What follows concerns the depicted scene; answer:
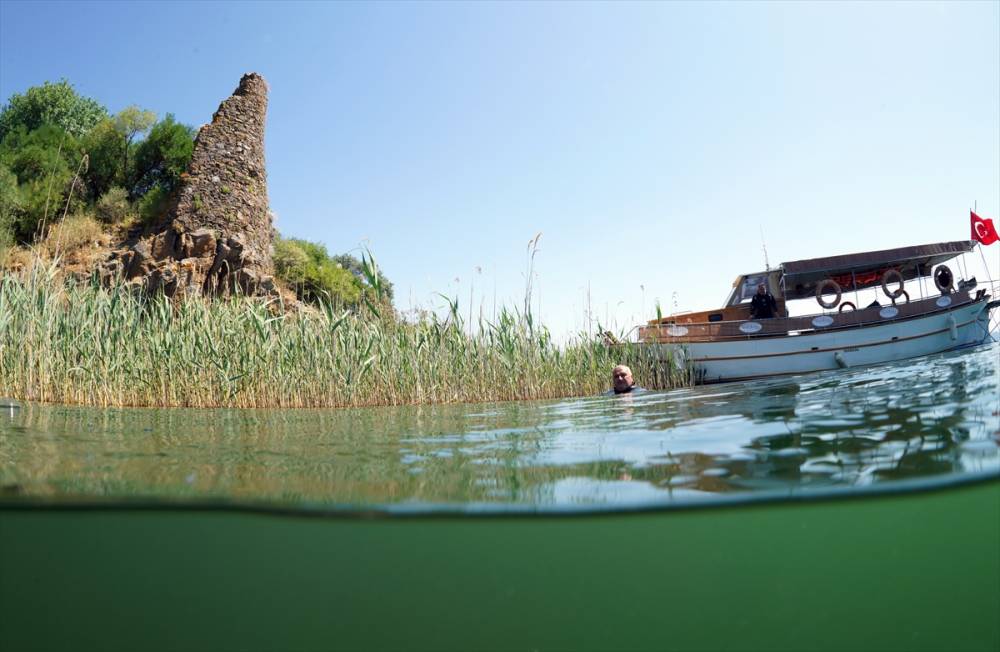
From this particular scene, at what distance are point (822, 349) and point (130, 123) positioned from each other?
1139 inches

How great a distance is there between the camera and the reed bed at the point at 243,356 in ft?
27.4

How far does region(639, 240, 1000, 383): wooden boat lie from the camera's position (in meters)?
13.6

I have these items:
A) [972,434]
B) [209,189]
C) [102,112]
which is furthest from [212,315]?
[102,112]

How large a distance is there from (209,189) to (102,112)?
28164 mm

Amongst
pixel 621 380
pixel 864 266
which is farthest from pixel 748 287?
pixel 621 380

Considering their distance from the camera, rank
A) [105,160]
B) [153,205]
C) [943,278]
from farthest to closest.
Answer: [105,160], [153,205], [943,278]

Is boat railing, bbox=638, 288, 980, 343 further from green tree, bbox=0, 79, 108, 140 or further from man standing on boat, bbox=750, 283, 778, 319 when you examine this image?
green tree, bbox=0, 79, 108, 140

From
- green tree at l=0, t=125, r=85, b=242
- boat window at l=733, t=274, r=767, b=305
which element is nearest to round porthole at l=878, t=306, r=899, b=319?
boat window at l=733, t=274, r=767, b=305

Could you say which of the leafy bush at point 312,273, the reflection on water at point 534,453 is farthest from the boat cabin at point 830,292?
the leafy bush at point 312,273

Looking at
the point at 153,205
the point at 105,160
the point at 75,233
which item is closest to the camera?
the point at 75,233

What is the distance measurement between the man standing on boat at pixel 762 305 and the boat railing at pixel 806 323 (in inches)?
10.6

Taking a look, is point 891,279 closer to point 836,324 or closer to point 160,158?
point 836,324

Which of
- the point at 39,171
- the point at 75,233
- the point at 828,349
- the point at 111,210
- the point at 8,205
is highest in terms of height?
the point at 39,171

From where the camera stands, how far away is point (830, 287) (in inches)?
576
